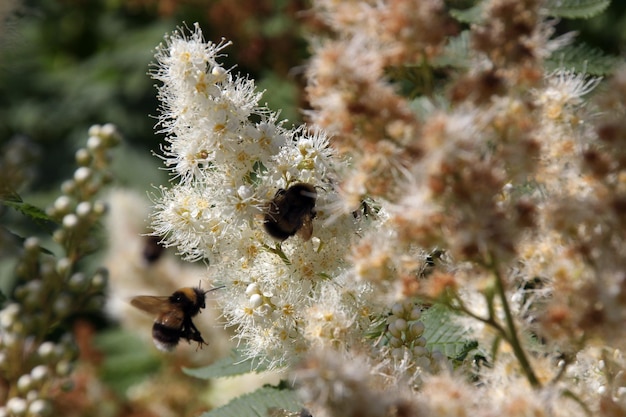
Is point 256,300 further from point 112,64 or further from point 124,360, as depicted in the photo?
point 112,64

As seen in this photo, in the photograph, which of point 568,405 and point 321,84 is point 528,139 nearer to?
point 321,84

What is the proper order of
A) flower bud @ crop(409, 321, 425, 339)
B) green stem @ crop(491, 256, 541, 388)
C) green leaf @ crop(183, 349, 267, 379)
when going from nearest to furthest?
green stem @ crop(491, 256, 541, 388) < flower bud @ crop(409, 321, 425, 339) < green leaf @ crop(183, 349, 267, 379)

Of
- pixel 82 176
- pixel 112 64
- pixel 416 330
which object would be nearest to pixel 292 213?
pixel 416 330

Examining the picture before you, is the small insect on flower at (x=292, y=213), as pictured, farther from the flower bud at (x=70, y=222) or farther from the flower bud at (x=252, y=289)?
the flower bud at (x=70, y=222)

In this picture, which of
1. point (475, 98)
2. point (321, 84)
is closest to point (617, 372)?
point (475, 98)

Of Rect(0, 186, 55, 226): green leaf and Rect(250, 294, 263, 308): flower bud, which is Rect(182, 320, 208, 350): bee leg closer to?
Rect(0, 186, 55, 226): green leaf

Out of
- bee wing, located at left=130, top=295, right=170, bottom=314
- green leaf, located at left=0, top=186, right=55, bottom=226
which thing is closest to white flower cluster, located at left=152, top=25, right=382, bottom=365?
green leaf, located at left=0, top=186, right=55, bottom=226
